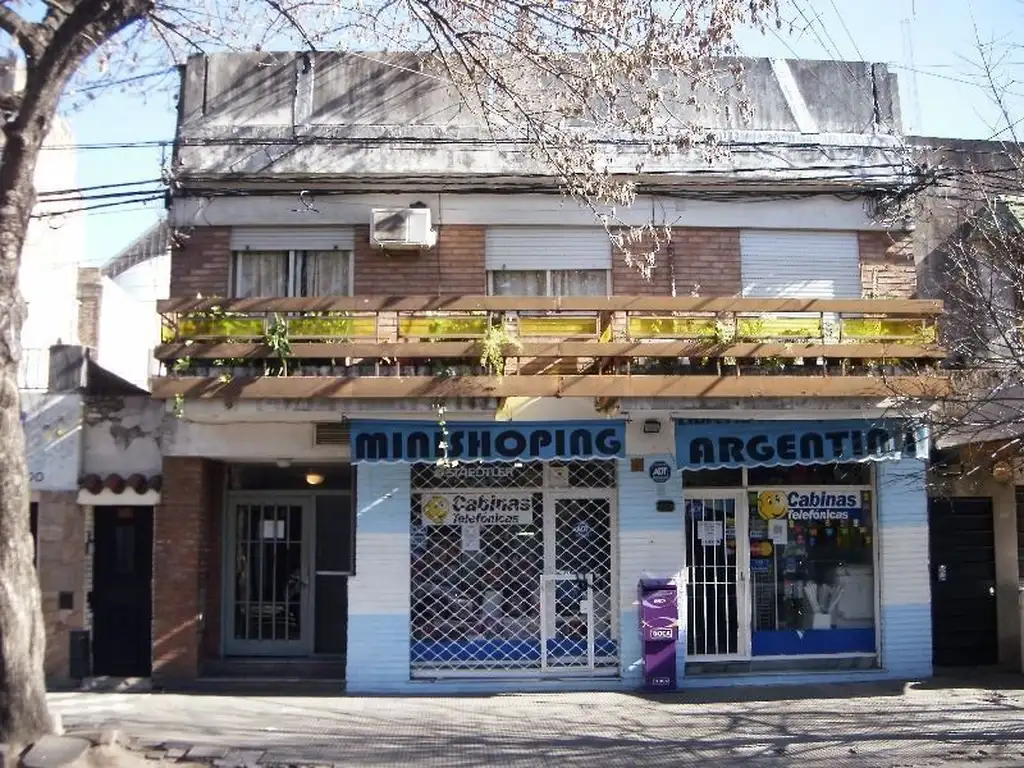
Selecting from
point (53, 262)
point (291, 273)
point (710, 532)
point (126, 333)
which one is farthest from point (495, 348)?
point (126, 333)

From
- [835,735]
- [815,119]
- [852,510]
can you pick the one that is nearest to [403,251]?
[815,119]

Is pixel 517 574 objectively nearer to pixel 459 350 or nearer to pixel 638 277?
pixel 459 350

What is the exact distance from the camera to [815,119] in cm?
1257

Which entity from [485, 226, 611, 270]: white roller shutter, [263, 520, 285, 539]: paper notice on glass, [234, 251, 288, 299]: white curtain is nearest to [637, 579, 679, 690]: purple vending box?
[485, 226, 611, 270]: white roller shutter

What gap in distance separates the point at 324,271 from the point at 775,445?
5.68 meters

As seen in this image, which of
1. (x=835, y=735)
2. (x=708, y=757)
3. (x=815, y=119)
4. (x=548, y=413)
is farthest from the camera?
(x=815, y=119)

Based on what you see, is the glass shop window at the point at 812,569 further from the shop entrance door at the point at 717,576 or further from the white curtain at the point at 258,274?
the white curtain at the point at 258,274

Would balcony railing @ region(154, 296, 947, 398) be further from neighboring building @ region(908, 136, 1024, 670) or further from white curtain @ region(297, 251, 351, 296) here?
neighboring building @ region(908, 136, 1024, 670)

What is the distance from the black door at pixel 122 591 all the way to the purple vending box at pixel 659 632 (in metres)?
5.75

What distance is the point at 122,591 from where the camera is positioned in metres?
12.0

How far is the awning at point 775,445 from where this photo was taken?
11.3m

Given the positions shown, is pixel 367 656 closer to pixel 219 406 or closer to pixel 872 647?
pixel 219 406

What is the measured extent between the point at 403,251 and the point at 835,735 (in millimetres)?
6981

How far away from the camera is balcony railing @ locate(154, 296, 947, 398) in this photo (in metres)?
10.5
